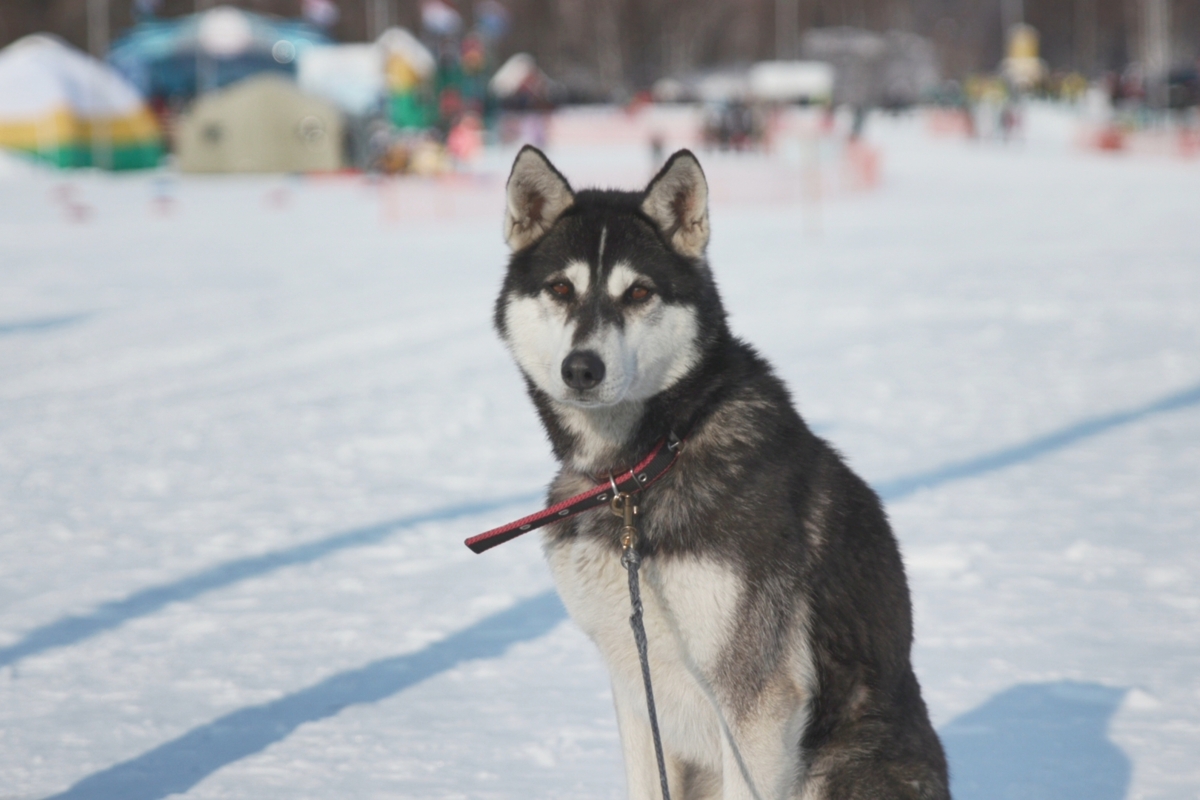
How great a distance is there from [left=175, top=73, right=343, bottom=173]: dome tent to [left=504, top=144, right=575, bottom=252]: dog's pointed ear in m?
26.1

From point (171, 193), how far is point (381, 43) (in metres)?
10.8

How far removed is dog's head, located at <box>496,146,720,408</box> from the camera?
8.31 ft

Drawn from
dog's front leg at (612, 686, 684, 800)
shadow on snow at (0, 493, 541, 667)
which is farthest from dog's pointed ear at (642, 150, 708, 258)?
shadow on snow at (0, 493, 541, 667)

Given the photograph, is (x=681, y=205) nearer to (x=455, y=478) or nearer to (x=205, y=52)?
(x=455, y=478)

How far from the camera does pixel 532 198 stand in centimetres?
281

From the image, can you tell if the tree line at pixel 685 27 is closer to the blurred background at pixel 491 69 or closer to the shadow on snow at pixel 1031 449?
the blurred background at pixel 491 69

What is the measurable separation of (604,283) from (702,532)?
2.03ft

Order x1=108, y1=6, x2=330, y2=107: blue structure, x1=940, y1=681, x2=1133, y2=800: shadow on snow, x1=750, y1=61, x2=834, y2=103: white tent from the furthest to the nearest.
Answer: x1=750, y1=61, x2=834, y2=103: white tent
x1=108, y1=6, x2=330, y2=107: blue structure
x1=940, y1=681, x2=1133, y2=800: shadow on snow

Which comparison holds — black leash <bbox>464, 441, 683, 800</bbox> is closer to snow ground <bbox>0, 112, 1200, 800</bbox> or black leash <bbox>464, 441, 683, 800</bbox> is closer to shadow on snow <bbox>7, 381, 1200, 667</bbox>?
snow ground <bbox>0, 112, 1200, 800</bbox>

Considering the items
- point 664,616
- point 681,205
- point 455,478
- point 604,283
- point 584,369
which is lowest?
point 455,478

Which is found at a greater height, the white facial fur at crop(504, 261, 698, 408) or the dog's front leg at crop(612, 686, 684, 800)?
the white facial fur at crop(504, 261, 698, 408)

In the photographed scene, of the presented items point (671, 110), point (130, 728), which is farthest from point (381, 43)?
point (130, 728)

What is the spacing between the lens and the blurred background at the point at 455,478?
348cm

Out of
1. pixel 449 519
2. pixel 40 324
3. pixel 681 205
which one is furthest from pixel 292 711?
pixel 40 324
